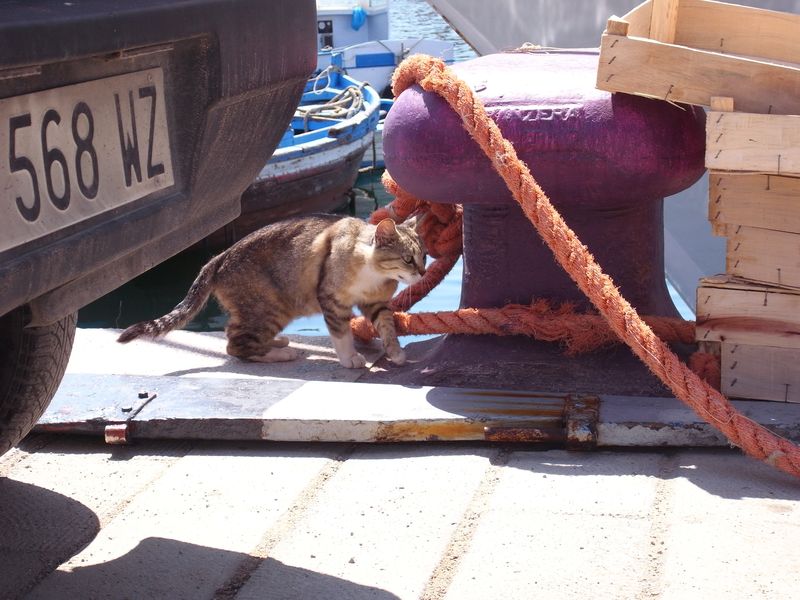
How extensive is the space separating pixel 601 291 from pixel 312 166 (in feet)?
37.2

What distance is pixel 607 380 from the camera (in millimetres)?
3555

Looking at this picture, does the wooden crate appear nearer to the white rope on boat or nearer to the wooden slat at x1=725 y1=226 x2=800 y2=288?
the wooden slat at x1=725 y1=226 x2=800 y2=288

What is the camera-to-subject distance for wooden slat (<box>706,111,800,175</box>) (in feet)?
9.44

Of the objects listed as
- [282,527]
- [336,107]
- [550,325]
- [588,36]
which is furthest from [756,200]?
[336,107]

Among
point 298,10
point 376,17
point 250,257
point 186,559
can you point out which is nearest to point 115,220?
point 298,10

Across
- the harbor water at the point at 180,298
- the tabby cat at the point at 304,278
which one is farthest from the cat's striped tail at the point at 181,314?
the harbor water at the point at 180,298

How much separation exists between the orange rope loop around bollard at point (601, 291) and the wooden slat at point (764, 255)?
1.13 feet

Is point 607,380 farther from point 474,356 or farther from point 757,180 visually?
point 757,180

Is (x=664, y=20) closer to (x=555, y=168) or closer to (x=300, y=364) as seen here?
(x=555, y=168)

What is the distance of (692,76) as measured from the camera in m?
3.02

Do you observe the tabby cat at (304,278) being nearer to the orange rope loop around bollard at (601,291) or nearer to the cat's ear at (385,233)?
the cat's ear at (385,233)

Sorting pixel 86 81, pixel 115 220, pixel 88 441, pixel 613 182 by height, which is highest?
pixel 86 81

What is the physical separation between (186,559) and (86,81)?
1.20m

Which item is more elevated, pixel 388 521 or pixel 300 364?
pixel 388 521
